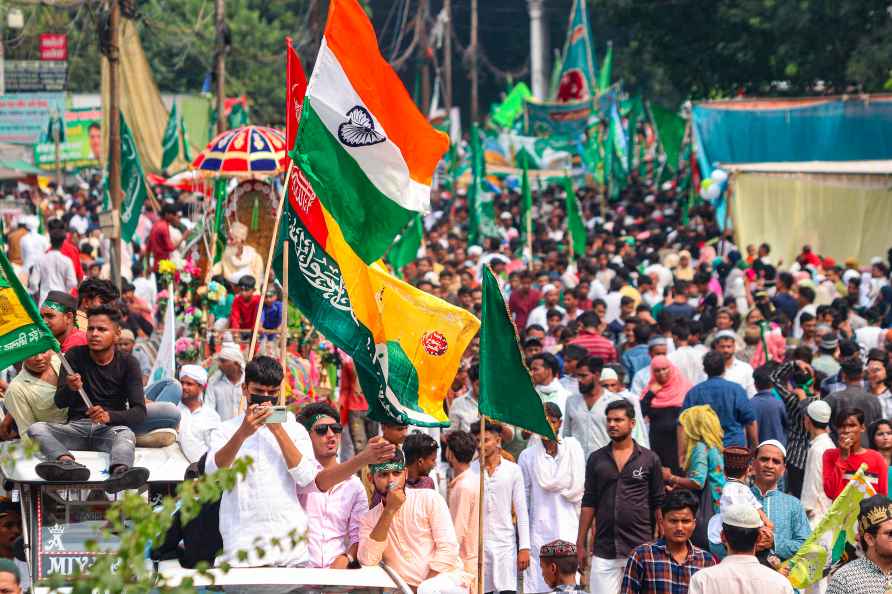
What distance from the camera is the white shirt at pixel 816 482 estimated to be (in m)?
9.32

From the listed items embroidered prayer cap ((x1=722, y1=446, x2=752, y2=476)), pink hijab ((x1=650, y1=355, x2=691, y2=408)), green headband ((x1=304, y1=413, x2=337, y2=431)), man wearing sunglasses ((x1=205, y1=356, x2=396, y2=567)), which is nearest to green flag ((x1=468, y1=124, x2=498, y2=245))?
pink hijab ((x1=650, y1=355, x2=691, y2=408))

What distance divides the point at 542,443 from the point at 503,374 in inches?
63.8

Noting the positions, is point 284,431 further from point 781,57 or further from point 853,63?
point 781,57

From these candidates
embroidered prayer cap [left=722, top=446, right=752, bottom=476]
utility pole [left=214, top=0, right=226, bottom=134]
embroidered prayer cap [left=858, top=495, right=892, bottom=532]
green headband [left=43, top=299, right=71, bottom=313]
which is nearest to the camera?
embroidered prayer cap [left=858, top=495, right=892, bottom=532]

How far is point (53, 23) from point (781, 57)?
2335 cm

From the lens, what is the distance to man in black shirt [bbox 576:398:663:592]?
8992 millimetres

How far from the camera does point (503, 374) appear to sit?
8.25 meters

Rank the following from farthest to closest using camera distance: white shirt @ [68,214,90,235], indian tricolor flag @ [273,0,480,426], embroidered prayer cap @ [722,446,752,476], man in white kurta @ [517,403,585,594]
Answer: white shirt @ [68,214,90,235]
man in white kurta @ [517,403,585,594]
embroidered prayer cap @ [722,446,752,476]
indian tricolor flag @ [273,0,480,426]

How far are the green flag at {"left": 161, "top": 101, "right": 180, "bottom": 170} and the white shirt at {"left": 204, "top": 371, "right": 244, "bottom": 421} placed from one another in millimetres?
20000

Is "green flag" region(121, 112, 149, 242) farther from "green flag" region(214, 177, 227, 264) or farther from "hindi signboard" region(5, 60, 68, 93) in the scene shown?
"hindi signboard" region(5, 60, 68, 93)

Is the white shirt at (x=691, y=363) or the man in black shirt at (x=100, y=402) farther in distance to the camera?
the white shirt at (x=691, y=363)

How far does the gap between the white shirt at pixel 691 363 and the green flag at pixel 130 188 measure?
7161 mm

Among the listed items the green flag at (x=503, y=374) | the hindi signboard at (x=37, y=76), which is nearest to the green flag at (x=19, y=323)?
the green flag at (x=503, y=374)

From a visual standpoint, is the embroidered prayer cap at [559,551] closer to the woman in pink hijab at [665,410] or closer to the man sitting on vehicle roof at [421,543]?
the man sitting on vehicle roof at [421,543]
